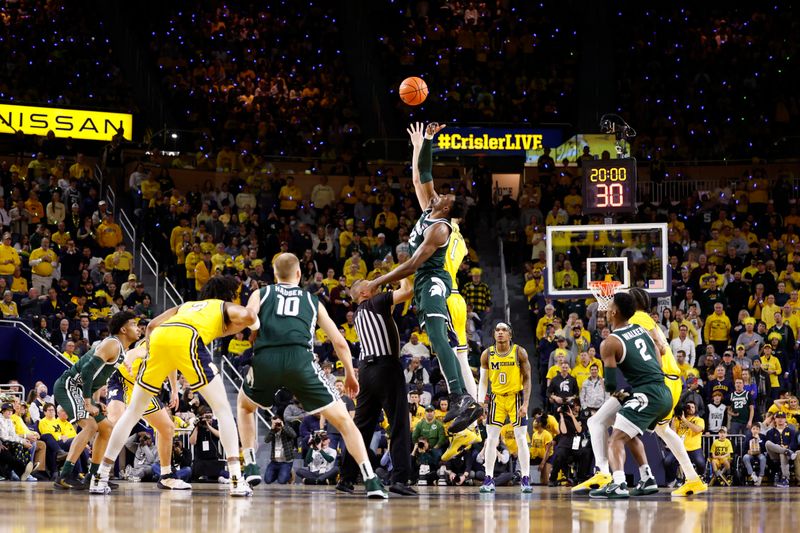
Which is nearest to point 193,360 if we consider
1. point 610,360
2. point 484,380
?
point 610,360

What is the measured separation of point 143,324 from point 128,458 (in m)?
2.31

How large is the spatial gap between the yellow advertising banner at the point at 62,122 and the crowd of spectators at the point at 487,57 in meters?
8.37

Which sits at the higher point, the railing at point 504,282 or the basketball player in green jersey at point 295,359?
the railing at point 504,282

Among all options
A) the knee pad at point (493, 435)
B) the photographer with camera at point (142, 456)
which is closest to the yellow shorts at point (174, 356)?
the knee pad at point (493, 435)

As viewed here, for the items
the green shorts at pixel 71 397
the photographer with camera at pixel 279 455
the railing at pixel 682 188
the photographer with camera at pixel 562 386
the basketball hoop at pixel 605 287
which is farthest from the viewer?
the railing at pixel 682 188

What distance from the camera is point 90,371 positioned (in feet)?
40.8

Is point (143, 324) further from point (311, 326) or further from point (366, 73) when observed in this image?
point (366, 73)

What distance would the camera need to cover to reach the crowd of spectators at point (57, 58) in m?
30.7

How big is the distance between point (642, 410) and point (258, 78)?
79.7 ft

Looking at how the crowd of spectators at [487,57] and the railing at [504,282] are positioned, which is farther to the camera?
the crowd of spectators at [487,57]

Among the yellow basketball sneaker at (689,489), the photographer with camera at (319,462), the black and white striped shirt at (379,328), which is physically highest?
the black and white striped shirt at (379,328)

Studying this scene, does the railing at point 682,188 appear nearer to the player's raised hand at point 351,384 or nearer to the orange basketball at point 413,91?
the orange basketball at point 413,91

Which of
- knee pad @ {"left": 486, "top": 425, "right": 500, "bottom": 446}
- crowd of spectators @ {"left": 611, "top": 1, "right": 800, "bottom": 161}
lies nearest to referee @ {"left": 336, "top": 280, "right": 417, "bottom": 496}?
knee pad @ {"left": 486, "top": 425, "right": 500, "bottom": 446}

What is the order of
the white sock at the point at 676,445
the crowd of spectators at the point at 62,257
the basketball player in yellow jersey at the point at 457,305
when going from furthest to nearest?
1. the crowd of spectators at the point at 62,257
2. the white sock at the point at 676,445
3. the basketball player in yellow jersey at the point at 457,305
